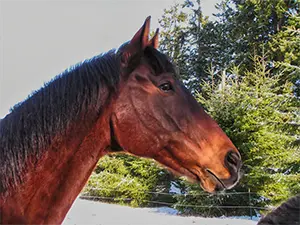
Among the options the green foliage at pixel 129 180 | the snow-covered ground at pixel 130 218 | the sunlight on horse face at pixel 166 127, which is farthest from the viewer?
the green foliage at pixel 129 180

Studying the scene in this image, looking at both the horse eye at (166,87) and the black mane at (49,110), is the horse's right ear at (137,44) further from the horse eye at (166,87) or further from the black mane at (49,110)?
the horse eye at (166,87)

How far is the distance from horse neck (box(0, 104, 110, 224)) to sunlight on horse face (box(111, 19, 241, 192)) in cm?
10

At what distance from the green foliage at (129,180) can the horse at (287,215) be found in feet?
29.3

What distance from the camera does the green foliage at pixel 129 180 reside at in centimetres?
1040

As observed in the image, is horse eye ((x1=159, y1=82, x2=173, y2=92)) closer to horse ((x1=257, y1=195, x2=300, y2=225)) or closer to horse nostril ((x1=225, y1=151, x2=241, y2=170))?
horse nostril ((x1=225, y1=151, x2=241, y2=170))

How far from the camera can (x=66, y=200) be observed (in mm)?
1106

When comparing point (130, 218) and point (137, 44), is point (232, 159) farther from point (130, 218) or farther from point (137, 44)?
point (130, 218)

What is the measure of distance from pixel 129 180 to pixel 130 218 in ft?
7.73

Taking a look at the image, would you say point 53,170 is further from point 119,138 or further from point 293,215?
Answer: point 293,215

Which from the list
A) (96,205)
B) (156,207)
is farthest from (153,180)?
(96,205)

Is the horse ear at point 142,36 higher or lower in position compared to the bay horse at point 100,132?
higher

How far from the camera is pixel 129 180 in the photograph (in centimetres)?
1045

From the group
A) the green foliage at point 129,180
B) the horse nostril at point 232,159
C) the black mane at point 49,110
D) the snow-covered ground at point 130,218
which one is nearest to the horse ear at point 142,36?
the black mane at point 49,110

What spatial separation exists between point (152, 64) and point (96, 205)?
9976 mm
